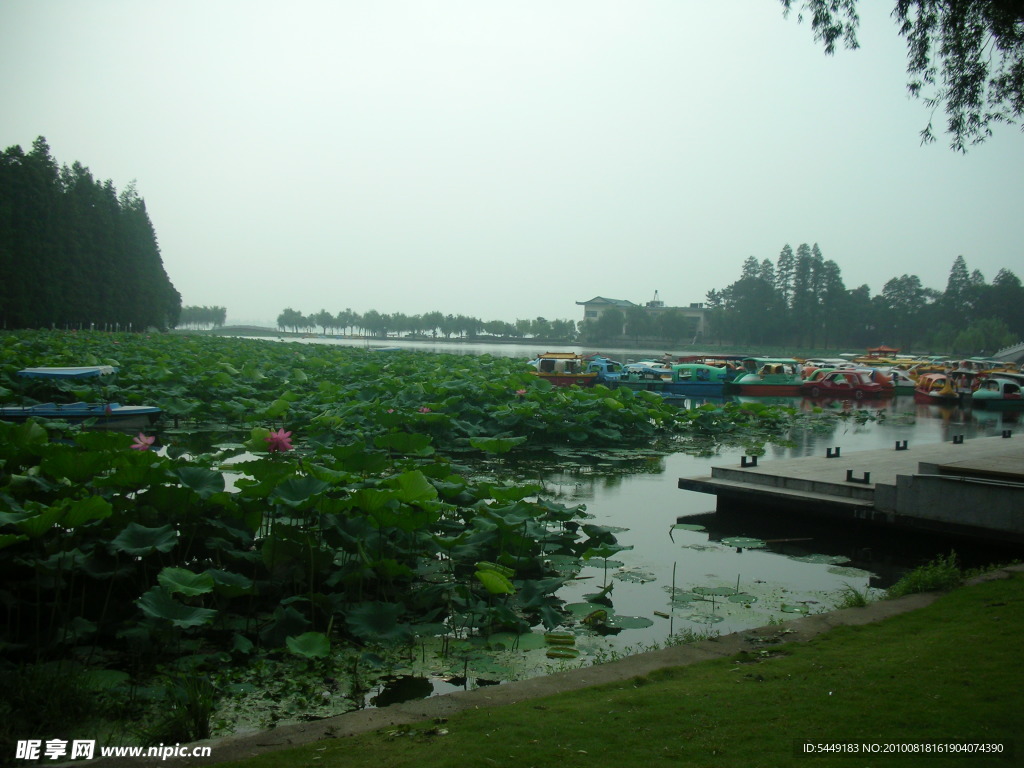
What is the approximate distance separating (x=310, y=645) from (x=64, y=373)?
12.3 metres

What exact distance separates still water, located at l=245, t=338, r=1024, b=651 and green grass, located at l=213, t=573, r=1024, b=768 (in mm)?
1456

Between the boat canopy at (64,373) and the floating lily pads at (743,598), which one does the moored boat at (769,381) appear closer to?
the boat canopy at (64,373)

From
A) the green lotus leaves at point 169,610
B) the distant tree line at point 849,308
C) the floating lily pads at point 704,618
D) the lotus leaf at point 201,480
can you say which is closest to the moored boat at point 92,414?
the lotus leaf at point 201,480

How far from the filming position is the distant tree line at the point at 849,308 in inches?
2911

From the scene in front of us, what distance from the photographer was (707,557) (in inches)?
302

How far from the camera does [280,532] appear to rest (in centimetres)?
523

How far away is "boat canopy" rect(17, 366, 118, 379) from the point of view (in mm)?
14438

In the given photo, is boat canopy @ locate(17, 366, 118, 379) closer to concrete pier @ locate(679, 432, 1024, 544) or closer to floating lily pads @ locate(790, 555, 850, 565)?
concrete pier @ locate(679, 432, 1024, 544)

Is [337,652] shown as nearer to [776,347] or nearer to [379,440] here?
[379,440]

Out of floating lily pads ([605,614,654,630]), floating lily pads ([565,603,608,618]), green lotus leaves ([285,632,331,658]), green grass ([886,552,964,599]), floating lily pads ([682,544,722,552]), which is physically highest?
green grass ([886,552,964,599])

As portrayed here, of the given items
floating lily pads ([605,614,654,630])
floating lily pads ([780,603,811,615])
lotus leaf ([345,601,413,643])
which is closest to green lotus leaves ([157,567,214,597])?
lotus leaf ([345,601,413,643])

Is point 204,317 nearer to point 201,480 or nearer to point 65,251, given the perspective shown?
point 65,251

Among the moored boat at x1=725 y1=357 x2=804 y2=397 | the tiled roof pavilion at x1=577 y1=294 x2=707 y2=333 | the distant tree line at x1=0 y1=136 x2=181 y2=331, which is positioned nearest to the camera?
the moored boat at x1=725 y1=357 x2=804 y2=397

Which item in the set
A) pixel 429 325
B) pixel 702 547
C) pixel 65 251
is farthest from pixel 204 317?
pixel 702 547
